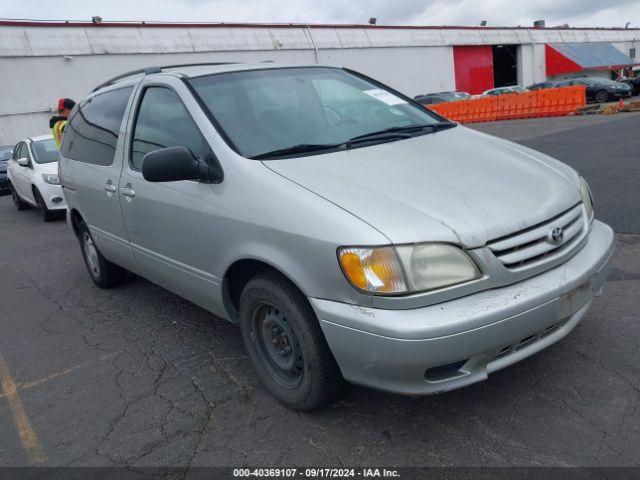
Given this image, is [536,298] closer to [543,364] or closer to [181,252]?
[543,364]

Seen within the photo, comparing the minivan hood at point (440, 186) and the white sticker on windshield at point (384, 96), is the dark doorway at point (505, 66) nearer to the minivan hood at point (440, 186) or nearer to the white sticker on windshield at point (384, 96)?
the white sticker on windshield at point (384, 96)

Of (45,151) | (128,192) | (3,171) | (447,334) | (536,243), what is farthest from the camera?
(3,171)

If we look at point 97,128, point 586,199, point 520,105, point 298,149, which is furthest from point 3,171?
point 520,105

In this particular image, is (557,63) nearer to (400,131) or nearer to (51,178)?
(51,178)

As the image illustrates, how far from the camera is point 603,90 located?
88.8 ft

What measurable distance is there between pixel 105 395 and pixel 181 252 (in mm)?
958

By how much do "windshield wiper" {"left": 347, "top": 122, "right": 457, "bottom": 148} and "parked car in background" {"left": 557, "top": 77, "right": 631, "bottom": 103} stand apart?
26489mm

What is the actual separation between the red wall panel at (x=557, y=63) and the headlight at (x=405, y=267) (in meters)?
47.0

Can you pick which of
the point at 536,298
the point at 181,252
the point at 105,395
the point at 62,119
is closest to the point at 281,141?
the point at 181,252

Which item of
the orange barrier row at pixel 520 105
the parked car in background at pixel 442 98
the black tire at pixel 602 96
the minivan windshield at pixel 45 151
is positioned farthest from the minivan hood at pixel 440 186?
the black tire at pixel 602 96

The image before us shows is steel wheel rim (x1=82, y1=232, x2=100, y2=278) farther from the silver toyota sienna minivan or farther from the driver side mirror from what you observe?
the driver side mirror

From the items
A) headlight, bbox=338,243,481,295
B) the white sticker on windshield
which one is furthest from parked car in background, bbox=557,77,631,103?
headlight, bbox=338,243,481,295

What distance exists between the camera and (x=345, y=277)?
2.38 metres

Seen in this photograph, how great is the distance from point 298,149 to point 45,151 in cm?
847
